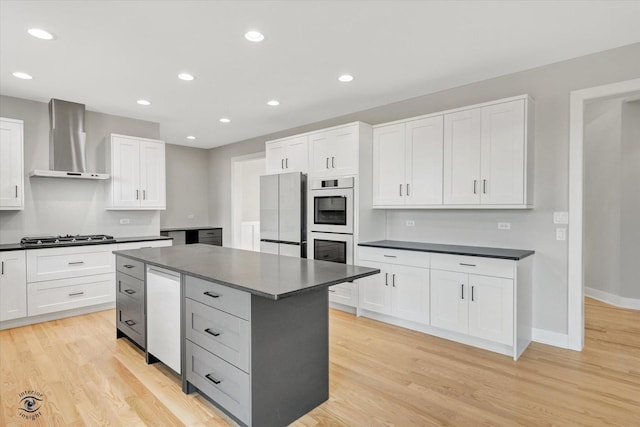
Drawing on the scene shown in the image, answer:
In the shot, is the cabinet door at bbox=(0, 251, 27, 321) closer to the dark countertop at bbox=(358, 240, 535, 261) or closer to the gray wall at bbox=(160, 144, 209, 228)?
the gray wall at bbox=(160, 144, 209, 228)

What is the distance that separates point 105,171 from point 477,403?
4983 millimetres

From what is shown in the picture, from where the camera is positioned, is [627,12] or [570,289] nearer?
[627,12]

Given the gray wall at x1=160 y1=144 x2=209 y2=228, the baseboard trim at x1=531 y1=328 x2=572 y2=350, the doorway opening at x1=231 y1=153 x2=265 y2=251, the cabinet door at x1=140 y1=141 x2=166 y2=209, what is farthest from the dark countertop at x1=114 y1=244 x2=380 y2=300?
the gray wall at x1=160 y1=144 x2=209 y2=228

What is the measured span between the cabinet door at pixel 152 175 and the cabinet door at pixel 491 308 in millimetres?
4296

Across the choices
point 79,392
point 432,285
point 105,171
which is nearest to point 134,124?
point 105,171

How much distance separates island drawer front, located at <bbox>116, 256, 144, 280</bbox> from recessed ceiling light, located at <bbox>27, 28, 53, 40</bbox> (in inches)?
73.4

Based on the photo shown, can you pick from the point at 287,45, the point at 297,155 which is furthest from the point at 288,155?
the point at 287,45

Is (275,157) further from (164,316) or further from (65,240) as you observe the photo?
(164,316)

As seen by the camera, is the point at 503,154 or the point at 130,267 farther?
the point at 503,154

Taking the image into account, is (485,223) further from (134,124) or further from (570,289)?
(134,124)

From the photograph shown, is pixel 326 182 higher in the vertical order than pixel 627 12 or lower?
lower

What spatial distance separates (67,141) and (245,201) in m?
3.55

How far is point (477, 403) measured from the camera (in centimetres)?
227

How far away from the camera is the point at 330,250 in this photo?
4297 mm
